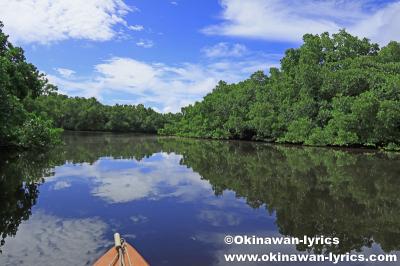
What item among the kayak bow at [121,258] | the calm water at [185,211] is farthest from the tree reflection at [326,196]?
the kayak bow at [121,258]

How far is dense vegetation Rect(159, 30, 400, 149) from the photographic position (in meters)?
37.3

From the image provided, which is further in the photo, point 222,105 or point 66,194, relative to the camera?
point 222,105

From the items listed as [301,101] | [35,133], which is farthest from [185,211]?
[301,101]

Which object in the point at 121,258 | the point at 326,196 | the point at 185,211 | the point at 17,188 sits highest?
the point at 121,258

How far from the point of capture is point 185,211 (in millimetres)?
11602

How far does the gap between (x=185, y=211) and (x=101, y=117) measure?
313 ft

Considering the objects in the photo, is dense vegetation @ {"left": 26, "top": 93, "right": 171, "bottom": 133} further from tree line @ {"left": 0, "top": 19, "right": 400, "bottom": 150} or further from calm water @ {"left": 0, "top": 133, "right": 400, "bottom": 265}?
calm water @ {"left": 0, "top": 133, "right": 400, "bottom": 265}

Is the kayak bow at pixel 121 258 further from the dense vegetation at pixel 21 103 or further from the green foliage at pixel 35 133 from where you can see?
the green foliage at pixel 35 133

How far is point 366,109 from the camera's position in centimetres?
3688

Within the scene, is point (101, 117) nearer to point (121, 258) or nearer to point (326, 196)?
point (326, 196)

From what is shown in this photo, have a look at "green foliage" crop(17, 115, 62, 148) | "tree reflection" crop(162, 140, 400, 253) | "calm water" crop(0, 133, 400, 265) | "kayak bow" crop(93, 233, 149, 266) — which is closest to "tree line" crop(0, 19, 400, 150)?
"green foliage" crop(17, 115, 62, 148)

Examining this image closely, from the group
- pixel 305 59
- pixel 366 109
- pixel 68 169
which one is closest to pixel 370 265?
pixel 68 169

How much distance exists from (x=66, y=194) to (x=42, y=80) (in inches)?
957

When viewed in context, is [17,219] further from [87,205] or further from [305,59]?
[305,59]
